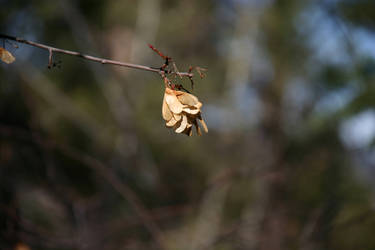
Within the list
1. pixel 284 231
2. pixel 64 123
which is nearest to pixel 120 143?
pixel 64 123

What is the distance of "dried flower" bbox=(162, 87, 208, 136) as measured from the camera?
838 millimetres

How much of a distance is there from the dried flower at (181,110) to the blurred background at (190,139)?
40 centimetres

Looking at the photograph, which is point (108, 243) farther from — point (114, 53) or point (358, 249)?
point (114, 53)

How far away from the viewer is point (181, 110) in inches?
33.0

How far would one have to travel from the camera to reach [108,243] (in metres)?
2.00

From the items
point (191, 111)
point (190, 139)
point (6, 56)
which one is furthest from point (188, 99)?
point (190, 139)

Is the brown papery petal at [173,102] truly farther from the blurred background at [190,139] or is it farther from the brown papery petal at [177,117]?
the blurred background at [190,139]

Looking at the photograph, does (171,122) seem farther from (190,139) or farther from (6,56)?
(190,139)

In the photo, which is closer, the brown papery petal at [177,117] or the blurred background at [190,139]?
the brown papery petal at [177,117]

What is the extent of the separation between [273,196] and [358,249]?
30.6 inches

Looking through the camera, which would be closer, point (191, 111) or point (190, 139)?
point (191, 111)

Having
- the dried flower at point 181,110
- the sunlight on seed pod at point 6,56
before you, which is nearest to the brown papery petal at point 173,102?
the dried flower at point 181,110

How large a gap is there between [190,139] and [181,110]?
4027 mm

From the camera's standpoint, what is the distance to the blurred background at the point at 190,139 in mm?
1854
